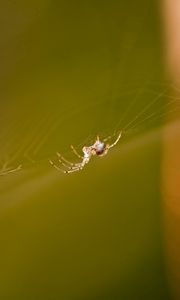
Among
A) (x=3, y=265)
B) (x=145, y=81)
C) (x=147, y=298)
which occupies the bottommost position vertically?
(x=147, y=298)

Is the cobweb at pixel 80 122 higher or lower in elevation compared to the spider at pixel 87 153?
higher

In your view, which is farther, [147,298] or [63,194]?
[147,298]

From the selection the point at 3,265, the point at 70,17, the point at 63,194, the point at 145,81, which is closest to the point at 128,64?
the point at 145,81

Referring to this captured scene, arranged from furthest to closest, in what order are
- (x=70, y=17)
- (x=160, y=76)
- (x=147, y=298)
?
(x=147, y=298)
(x=160, y=76)
(x=70, y=17)

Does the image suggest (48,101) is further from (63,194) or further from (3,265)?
(3,265)

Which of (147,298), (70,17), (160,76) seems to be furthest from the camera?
(147,298)

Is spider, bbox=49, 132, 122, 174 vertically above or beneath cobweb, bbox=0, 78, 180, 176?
beneath

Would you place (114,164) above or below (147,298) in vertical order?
above
